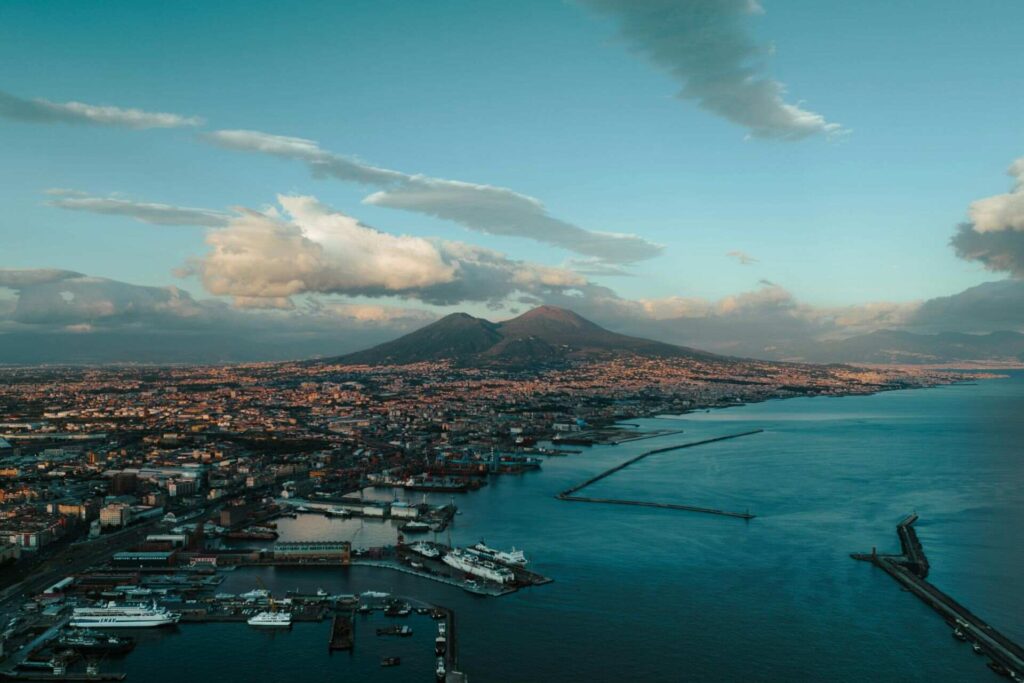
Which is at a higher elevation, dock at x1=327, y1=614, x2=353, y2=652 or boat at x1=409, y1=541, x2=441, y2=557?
boat at x1=409, y1=541, x2=441, y2=557

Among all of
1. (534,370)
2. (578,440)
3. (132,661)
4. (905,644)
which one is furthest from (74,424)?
(534,370)

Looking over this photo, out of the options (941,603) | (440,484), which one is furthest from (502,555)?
(440,484)

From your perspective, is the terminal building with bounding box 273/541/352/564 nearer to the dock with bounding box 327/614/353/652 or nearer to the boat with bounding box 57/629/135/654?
the dock with bounding box 327/614/353/652

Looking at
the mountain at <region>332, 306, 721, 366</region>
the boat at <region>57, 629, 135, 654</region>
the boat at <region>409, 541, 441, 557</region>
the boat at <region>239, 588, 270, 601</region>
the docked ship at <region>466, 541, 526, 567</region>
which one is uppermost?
the mountain at <region>332, 306, 721, 366</region>

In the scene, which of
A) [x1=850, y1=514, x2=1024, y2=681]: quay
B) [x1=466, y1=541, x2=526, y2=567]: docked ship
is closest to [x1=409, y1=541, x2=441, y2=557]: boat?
[x1=466, y1=541, x2=526, y2=567]: docked ship

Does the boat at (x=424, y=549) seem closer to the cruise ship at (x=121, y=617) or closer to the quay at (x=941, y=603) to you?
the cruise ship at (x=121, y=617)

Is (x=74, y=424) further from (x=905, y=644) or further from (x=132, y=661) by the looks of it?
(x=905, y=644)

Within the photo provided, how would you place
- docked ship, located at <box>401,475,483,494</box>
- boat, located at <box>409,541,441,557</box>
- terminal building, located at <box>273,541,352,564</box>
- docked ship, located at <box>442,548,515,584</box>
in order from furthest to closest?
docked ship, located at <box>401,475,483,494</box>
boat, located at <box>409,541,441,557</box>
terminal building, located at <box>273,541,352,564</box>
docked ship, located at <box>442,548,515,584</box>
